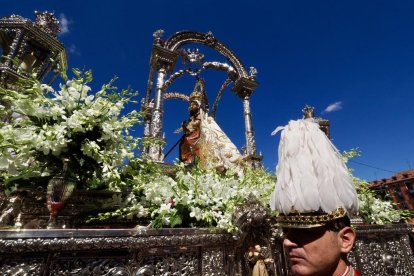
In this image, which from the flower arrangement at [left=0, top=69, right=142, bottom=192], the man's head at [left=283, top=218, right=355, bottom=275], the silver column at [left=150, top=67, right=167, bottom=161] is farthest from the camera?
the silver column at [left=150, top=67, right=167, bottom=161]

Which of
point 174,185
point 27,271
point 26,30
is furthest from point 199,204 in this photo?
point 26,30

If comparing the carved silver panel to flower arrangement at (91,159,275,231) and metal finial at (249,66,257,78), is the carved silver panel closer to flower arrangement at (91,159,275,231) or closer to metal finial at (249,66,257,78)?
flower arrangement at (91,159,275,231)

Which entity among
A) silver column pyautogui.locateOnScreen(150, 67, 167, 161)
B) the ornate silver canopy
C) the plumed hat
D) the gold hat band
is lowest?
the gold hat band

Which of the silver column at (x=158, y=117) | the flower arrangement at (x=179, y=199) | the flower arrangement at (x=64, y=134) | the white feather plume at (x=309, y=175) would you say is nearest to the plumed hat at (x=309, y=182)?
the white feather plume at (x=309, y=175)

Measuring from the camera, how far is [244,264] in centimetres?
265

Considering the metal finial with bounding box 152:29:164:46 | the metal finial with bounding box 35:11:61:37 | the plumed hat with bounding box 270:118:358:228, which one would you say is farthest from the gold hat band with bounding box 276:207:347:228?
the metal finial with bounding box 152:29:164:46

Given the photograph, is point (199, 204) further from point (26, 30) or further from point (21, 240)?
point (26, 30)

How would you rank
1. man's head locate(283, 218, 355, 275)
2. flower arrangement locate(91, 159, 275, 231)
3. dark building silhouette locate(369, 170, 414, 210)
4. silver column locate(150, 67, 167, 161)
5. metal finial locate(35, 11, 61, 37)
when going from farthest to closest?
1. dark building silhouette locate(369, 170, 414, 210)
2. silver column locate(150, 67, 167, 161)
3. metal finial locate(35, 11, 61, 37)
4. flower arrangement locate(91, 159, 275, 231)
5. man's head locate(283, 218, 355, 275)

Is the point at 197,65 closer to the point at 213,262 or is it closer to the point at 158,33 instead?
the point at 158,33

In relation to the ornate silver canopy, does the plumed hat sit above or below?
below

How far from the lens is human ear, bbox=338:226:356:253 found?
138cm

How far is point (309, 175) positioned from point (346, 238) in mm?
423

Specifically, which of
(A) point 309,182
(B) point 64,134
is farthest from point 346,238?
(B) point 64,134

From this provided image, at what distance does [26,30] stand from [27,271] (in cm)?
374
